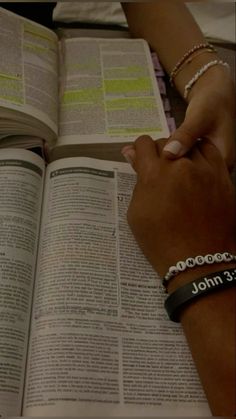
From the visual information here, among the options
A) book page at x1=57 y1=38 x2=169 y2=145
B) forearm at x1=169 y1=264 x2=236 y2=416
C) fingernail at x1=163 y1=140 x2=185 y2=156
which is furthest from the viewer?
book page at x1=57 y1=38 x2=169 y2=145

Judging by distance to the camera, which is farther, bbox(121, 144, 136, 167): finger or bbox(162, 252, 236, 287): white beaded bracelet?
bbox(121, 144, 136, 167): finger

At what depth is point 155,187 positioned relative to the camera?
537 millimetres

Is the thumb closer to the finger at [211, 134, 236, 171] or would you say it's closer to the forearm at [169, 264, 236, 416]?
the finger at [211, 134, 236, 171]

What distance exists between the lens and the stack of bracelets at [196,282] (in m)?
0.45

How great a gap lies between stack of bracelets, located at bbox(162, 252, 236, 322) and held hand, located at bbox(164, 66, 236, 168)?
15 cm

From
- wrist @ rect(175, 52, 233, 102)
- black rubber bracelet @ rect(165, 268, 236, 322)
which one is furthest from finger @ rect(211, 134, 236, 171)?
black rubber bracelet @ rect(165, 268, 236, 322)

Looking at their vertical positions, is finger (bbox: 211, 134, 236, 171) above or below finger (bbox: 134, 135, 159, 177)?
above

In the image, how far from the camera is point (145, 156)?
57 centimetres

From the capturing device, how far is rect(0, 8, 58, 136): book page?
633mm

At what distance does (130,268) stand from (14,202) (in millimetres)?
159

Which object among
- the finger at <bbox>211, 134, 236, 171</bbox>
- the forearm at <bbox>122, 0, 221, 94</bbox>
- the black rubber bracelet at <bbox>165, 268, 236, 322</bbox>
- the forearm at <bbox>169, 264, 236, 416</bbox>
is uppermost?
the forearm at <bbox>122, 0, 221, 94</bbox>

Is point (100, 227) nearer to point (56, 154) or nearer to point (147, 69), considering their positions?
point (56, 154)

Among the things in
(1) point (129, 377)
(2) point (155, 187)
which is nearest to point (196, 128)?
(2) point (155, 187)

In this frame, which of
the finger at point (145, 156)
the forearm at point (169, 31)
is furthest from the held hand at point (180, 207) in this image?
the forearm at point (169, 31)
